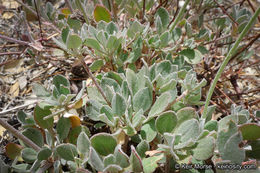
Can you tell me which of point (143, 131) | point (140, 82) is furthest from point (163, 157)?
point (140, 82)

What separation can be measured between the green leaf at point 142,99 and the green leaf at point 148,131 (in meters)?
0.09

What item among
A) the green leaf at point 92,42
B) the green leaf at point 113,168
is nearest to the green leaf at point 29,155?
the green leaf at point 113,168

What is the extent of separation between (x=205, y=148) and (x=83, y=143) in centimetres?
54

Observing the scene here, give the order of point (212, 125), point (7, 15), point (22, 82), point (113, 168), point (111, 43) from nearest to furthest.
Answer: point (113, 168), point (212, 125), point (111, 43), point (22, 82), point (7, 15)

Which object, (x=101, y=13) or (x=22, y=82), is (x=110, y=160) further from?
(x=22, y=82)

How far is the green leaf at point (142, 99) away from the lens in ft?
3.89

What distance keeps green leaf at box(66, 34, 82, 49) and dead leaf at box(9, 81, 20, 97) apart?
3.96 ft

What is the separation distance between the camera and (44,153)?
1.10 metres

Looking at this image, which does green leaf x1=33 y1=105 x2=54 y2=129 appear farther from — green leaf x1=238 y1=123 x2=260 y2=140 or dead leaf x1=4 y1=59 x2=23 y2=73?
dead leaf x1=4 y1=59 x2=23 y2=73

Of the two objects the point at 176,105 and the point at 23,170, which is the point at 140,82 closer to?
the point at 176,105

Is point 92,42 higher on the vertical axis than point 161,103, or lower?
higher

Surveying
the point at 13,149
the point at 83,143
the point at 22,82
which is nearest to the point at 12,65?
the point at 22,82

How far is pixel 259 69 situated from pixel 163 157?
181cm

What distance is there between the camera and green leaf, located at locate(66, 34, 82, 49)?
1166mm
